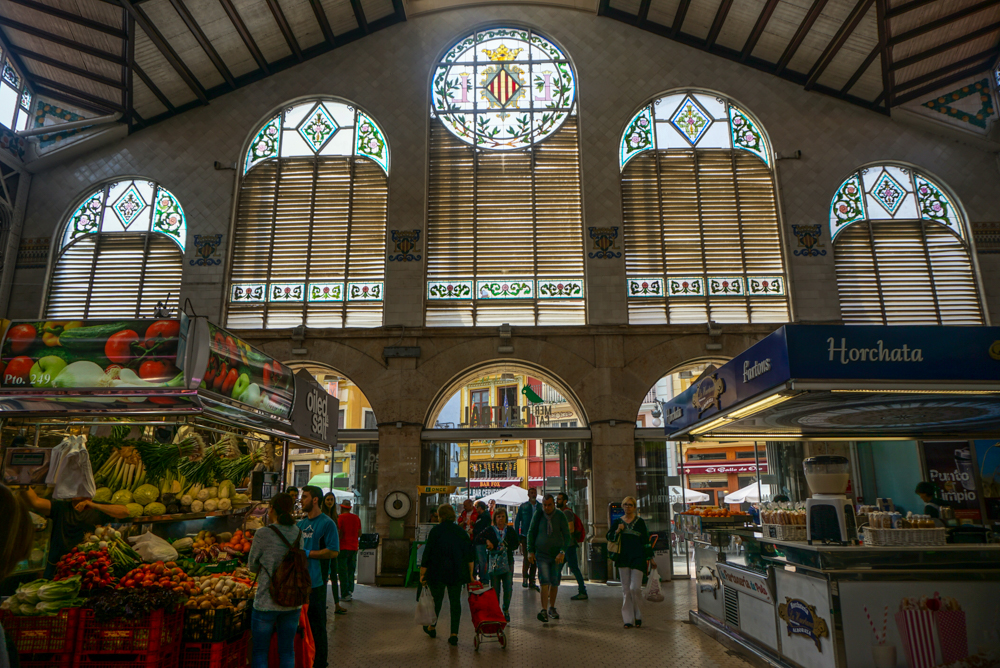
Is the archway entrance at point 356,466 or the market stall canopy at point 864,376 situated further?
the archway entrance at point 356,466

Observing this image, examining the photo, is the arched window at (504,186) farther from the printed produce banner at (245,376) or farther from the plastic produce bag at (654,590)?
the printed produce banner at (245,376)

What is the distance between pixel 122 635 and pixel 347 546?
196 inches

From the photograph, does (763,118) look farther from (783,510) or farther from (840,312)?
(783,510)

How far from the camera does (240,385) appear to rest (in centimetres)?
596

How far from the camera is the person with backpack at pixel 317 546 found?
5914 mm

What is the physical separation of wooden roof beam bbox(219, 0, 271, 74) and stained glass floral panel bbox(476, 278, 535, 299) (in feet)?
23.7

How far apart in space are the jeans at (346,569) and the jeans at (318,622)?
3696 millimetres

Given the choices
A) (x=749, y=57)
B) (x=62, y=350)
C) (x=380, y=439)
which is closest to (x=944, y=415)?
(x=62, y=350)

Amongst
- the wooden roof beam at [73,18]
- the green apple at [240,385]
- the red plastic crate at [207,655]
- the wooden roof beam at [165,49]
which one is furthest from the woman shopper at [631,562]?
the wooden roof beam at [73,18]

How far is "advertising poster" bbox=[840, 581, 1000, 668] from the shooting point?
5.05 m

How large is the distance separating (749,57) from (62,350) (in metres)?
15.1

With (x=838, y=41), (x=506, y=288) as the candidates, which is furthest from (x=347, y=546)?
(x=838, y=41)

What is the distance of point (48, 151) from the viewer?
14422 millimetres

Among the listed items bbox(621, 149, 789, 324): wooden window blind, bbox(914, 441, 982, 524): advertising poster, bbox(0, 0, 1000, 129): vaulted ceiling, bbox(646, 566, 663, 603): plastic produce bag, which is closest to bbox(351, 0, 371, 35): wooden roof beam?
bbox(0, 0, 1000, 129): vaulted ceiling
